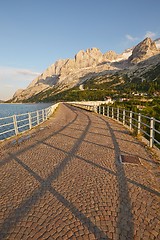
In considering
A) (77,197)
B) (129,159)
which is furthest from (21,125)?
(77,197)

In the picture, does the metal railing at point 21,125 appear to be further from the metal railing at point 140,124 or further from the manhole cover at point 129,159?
the metal railing at point 140,124

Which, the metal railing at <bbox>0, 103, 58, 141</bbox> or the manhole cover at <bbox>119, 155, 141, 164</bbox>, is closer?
the manhole cover at <bbox>119, 155, 141, 164</bbox>

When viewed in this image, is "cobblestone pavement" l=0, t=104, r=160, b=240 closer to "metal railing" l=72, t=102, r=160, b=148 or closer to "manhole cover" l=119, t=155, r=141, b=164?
"manhole cover" l=119, t=155, r=141, b=164

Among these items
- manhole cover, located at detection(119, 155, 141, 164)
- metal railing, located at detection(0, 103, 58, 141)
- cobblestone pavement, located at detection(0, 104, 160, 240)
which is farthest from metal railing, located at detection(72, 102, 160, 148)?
metal railing, located at detection(0, 103, 58, 141)

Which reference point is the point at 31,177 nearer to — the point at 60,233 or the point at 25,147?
the point at 60,233

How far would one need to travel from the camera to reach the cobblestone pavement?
3.16 meters

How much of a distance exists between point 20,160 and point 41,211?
3.35 m

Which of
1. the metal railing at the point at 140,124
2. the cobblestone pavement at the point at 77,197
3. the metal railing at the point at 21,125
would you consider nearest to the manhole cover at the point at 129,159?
the cobblestone pavement at the point at 77,197

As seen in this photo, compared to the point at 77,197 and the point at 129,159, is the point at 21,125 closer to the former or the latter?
the point at 129,159

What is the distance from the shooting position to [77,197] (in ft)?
13.6

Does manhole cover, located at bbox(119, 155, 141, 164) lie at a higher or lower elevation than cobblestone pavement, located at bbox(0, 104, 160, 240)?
lower

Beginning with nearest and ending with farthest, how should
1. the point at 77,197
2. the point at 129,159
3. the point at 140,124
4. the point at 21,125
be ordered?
the point at 77,197 < the point at 129,159 < the point at 140,124 < the point at 21,125

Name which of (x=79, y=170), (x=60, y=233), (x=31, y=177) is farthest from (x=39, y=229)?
(x=79, y=170)

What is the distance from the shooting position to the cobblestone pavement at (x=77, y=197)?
10.4ft
